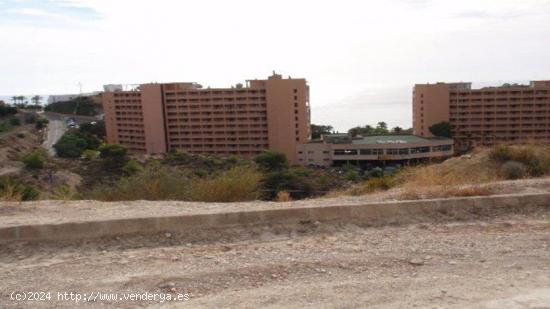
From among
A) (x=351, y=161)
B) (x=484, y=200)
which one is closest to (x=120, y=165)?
(x=351, y=161)

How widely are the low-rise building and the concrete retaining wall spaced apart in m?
38.1

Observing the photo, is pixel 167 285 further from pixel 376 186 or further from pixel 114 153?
pixel 114 153

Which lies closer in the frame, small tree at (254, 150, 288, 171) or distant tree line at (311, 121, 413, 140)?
small tree at (254, 150, 288, 171)

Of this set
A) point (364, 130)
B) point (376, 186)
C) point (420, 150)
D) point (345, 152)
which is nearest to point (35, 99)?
point (364, 130)

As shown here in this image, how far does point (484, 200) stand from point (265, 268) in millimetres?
3447

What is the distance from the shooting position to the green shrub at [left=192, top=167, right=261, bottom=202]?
833cm

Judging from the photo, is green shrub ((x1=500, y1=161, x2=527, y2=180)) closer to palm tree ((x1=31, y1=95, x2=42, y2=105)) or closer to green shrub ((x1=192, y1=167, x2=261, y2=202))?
green shrub ((x1=192, y1=167, x2=261, y2=202))

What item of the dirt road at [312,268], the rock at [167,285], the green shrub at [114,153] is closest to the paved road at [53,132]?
the green shrub at [114,153]

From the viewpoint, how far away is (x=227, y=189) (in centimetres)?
849

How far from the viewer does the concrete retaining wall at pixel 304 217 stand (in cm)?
511

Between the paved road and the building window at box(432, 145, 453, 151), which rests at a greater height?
the paved road

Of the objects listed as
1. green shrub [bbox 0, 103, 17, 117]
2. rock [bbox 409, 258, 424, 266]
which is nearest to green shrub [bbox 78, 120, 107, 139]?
green shrub [bbox 0, 103, 17, 117]

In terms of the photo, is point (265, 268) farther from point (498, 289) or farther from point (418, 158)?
point (418, 158)

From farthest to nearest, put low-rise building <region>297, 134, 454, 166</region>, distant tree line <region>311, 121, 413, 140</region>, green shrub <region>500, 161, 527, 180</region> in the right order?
distant tree line <region>311, 121, 413, 140</region> < low-rise building <region>297, 134, 454, 166</region> < green shrub <region>500, 161, 527, 180</region>
